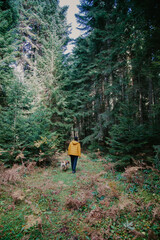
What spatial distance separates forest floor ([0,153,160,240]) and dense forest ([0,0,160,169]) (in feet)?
6.62

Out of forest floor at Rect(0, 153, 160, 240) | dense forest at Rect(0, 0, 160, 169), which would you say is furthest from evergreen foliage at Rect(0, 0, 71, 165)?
forest floor at Rect(0, 153, 160, 240)

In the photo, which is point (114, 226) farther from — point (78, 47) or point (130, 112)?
point (78, 47)

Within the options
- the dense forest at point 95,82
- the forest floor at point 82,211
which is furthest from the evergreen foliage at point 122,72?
the forest floor at point 82,211

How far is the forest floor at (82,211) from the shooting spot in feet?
9.82

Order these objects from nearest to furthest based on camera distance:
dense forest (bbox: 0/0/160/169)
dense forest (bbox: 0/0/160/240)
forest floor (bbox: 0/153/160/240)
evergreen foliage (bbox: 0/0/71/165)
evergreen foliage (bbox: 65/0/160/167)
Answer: forest floor (bbox: 0/153/160/240) < dense forest (bbox: 0/0/160/240) < evergreen foliage (bbox: 65/0/160/167) < dense forest (bbox: 0/0/160/169) < evergreen foliage (bbox: 0/0/71/165)

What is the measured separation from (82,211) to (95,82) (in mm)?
12992

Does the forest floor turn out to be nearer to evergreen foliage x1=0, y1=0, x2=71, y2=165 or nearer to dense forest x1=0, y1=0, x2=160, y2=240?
dense forest x1=0, y1=0, x2=160, y2=240

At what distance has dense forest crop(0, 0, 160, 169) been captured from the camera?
7.20 meters

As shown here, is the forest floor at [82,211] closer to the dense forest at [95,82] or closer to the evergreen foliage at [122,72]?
the dense forest at [95,82]

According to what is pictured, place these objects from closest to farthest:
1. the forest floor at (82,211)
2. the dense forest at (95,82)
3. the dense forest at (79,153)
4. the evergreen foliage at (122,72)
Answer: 1. the forest floor at (82,211)
2. the dense forest at (79,153)
3. the evergreen foliage at (122,72)
4. the dense forest at (95,82)

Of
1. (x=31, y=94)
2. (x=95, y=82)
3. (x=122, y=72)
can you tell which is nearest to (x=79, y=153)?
(x=31, y=94)

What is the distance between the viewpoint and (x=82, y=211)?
156 inches

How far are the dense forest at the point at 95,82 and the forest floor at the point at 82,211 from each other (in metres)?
2.02

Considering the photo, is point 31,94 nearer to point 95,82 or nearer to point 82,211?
point 82,211
